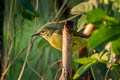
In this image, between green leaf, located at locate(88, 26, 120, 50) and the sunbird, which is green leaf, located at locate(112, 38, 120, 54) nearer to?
green leaf, located at locate(88, 26, 120, 50)

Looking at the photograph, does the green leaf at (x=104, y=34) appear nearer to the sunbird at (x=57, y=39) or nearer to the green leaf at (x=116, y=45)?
the green leaf at (x=116, y=45)

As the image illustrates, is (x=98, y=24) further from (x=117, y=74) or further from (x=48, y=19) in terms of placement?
(x=48, y=19)

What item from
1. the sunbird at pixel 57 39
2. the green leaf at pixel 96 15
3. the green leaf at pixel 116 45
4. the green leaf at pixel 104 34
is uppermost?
the green leaf at pixel 96 15

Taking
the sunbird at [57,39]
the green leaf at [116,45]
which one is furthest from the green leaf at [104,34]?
the sunbird at [57,39]

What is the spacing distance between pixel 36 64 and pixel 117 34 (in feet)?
5.55

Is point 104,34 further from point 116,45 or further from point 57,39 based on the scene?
point 57,39

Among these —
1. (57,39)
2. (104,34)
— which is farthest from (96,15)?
(57,39)

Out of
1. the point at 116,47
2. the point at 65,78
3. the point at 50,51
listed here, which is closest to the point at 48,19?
the point at 50,51

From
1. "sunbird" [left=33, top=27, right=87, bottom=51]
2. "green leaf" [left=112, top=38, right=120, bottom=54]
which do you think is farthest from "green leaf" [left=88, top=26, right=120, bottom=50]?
"sunbird" [left=33, top=27, right=87, bottom=51]

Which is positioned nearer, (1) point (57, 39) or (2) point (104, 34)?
(2) point (104, 34)

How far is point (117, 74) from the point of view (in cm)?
96

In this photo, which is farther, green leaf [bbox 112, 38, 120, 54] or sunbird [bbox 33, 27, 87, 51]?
sunbird [bbox 33, 27, 87, 51]

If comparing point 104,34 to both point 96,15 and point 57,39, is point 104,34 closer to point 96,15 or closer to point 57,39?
point 96,15

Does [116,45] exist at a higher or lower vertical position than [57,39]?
higher
